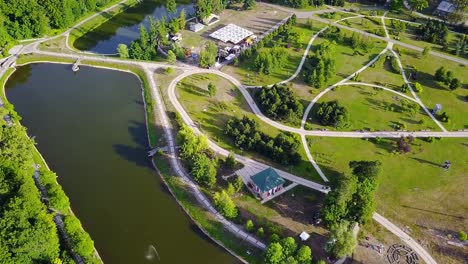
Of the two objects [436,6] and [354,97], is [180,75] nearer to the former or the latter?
[354,97]

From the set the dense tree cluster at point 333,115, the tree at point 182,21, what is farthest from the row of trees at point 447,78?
the tree at point 182,21

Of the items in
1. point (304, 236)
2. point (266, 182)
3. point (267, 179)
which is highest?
point (267, 179)

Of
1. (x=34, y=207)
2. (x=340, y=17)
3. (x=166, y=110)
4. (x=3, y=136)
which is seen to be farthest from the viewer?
(x=340, y=17)

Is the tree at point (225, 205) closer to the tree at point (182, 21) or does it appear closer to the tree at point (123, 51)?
the tree at point (123, 51)

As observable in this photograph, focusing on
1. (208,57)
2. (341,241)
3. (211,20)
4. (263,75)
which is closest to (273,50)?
(263,75)

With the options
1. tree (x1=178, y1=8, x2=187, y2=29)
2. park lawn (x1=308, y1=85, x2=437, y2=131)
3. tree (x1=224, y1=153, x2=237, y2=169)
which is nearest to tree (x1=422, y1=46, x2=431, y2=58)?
park lawn (x1=308, y1=85, x2=437, y2=131)

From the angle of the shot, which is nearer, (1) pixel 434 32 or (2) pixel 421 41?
(1) pixel 434 32

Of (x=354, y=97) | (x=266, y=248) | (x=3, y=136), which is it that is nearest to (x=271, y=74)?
(x=354, y=97)

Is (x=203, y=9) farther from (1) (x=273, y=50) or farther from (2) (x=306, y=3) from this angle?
(2) (x=306, y=3)
